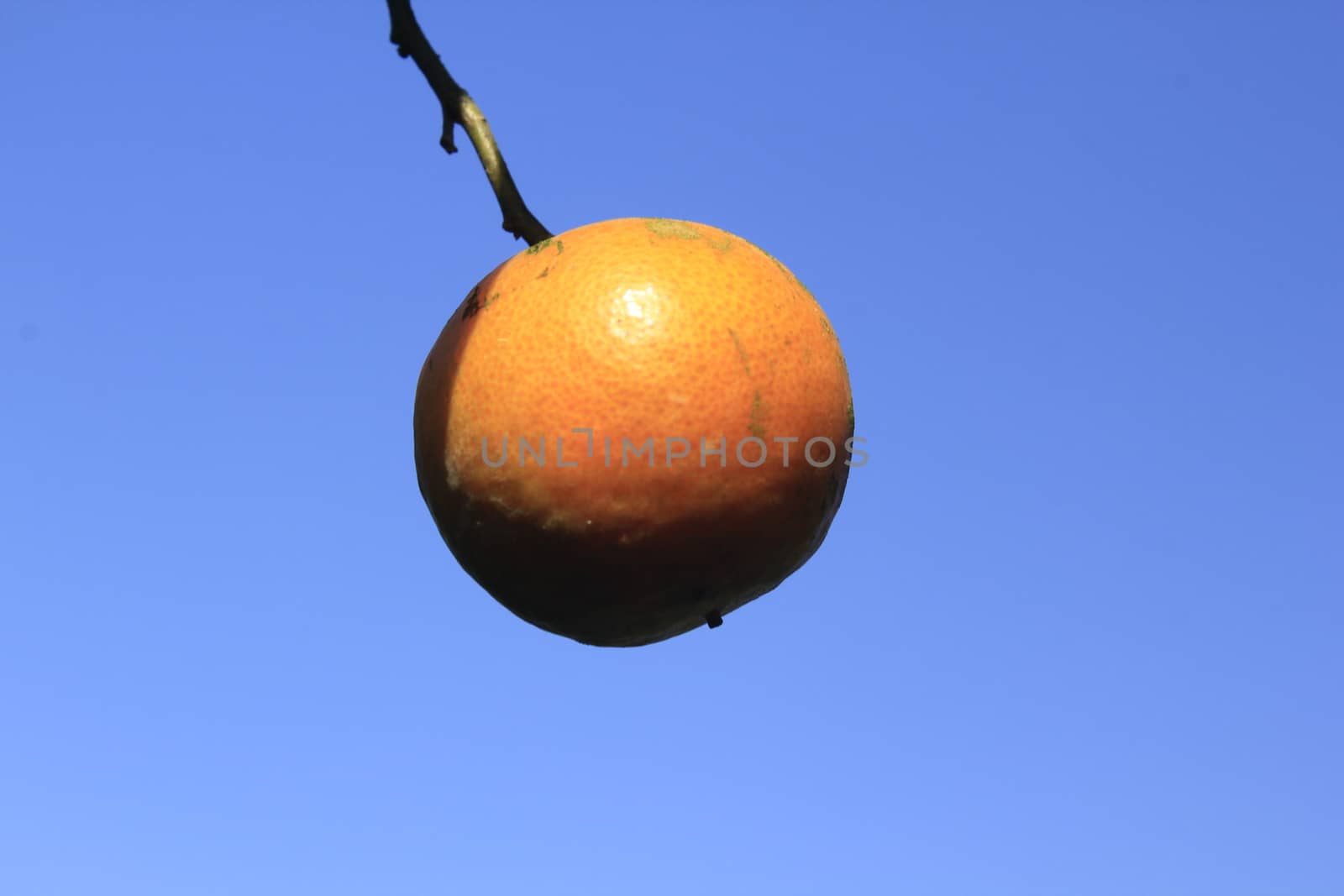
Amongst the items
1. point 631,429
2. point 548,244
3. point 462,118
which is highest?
point 462,118

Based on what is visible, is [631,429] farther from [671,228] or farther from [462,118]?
[462,118]

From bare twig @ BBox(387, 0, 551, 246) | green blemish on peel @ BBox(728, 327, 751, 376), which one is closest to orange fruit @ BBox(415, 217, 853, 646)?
green blemish on peel @ BBox(728, 327, 751, 376)

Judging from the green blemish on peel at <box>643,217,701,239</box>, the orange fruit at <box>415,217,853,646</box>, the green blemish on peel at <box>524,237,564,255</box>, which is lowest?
the orange fruit at <box>415,217,853,646</box>

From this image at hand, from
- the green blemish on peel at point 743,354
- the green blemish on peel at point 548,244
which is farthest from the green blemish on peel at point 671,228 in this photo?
the green blemish on peel at point 743,354

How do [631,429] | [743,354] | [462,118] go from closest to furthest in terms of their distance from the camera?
[631,429] → [743,354] → [462,118]

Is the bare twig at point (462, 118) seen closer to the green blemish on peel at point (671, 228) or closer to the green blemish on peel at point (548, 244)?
the green blemish on peel at point (548, 244)

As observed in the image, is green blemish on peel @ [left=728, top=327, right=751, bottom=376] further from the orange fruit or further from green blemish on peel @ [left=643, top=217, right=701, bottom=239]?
green blemish on peel @ [left=643, top=217, right=701, bottom=239]

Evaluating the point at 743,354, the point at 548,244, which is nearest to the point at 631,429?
the point at 743,354

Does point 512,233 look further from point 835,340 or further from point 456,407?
point 835,340
